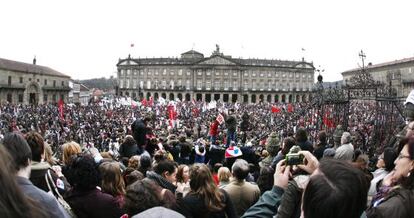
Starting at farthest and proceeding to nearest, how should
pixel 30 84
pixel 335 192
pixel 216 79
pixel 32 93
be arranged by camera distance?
pixel 216 79 < pixel 32 93 < pixel 30 84 < pixel 335 192

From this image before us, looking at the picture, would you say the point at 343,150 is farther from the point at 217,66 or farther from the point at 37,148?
the point at 217,66

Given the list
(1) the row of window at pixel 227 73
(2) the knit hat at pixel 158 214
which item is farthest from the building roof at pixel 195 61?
(2) the knit hat at pixel 158 214

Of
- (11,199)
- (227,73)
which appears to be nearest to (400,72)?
(227,73)

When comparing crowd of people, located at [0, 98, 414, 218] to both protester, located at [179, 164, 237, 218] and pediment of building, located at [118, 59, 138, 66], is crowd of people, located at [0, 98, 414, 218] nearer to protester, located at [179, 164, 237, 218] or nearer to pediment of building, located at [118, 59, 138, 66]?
protester, located at [179, 164, 237, 218]

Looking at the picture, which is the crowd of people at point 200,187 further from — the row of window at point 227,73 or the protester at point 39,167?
the row of window at point 227,73

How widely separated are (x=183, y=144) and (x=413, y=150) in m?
7.17

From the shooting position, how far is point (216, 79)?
97.7m

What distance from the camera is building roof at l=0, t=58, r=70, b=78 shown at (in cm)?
6406

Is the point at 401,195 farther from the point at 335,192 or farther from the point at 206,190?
the point at 206,190

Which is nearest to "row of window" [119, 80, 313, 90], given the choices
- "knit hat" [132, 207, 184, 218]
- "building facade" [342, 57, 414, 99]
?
"building facade" [342, 57, 414, 99]

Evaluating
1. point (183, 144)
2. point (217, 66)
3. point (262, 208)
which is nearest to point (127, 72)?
point (217, 66)

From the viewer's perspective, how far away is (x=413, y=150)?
9.18 feet

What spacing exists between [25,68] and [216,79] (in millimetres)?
41899

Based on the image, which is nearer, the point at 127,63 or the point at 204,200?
the point at 204,200
